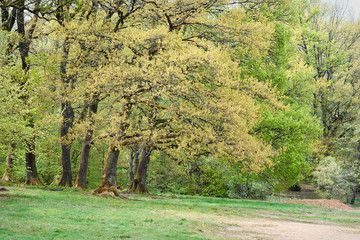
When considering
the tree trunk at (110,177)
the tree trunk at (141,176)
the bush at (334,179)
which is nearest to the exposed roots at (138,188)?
the tree trunk at (141,176)

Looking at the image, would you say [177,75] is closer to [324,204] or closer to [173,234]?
[173,234]

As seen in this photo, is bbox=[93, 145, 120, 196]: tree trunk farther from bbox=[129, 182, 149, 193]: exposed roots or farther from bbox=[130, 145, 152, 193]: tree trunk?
bbox=[129, 182, 149, 193]: exposed roots

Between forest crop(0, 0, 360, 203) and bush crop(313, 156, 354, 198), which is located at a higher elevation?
forest crop(0, 0, 360, 203)

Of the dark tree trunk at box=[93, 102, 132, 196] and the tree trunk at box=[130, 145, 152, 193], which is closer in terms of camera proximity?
the dark tree trunk at box=[93, 102, 132, 196]

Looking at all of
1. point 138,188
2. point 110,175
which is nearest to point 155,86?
point 110,175

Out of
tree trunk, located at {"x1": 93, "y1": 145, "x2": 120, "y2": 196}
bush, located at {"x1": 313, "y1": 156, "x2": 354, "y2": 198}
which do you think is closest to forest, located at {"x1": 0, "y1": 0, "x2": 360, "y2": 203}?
tree trunk, located at {"x1": 93, "y1": 145, "x2": 120, "y2": 196}

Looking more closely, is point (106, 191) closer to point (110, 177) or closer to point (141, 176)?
point (110, 177)

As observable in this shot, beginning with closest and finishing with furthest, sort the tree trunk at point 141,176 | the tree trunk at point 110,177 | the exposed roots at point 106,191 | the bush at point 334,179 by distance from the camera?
the exposed roots at point 106,191 < the tree trunk at point 110,177 < the tree trunk at point 141,176 < the bush at point 334,179

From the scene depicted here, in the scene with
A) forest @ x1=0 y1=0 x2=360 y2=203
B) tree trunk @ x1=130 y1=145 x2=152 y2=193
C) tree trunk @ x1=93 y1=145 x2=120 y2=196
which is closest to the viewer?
forest @ x1=0 y1=0 x2=360 y2=203

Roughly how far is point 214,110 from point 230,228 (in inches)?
227

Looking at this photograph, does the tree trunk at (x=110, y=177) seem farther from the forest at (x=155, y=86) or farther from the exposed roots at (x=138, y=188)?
the exposed roots at (x=138, y=188)

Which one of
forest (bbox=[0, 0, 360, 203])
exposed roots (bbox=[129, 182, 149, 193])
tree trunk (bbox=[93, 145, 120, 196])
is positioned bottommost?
exposed roots (bbox=[129, 182, 149, 193])

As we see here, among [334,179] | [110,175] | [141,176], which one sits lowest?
[141,176]

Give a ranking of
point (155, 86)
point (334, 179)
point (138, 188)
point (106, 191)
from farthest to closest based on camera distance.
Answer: point (334, 179)
point (138, 188)
point (106, 191)
point (155, 86)
